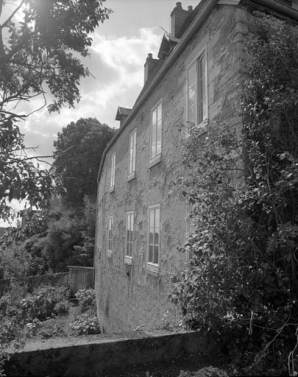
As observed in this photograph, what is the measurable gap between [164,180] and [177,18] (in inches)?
193

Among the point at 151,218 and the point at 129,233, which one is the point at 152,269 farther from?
the point at 129,233

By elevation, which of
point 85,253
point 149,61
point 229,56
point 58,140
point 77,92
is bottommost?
point 85,253

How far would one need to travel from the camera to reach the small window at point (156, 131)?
7950mm

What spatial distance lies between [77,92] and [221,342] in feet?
11.9

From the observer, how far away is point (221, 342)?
3637 mm

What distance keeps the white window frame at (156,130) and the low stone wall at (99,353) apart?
4724mm

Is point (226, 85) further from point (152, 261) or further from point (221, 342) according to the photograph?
point (152, 261)

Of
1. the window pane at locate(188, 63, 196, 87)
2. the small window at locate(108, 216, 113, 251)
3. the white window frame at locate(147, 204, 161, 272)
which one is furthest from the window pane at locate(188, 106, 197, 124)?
the small window at locate(108, 216, 113, 251)

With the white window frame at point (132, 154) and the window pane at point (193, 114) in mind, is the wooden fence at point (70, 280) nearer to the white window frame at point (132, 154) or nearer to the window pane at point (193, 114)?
the white window frame at point (132, 154)

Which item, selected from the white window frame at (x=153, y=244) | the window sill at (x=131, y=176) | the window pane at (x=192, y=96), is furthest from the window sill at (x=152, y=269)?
the window pane at (x=192, y=96)

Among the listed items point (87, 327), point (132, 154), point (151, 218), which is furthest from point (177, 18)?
point (87, 327)

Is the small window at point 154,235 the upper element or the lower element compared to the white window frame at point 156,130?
lower

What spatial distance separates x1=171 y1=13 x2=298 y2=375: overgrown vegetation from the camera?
10.6 feet

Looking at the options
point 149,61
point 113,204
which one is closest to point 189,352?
point 113,204
